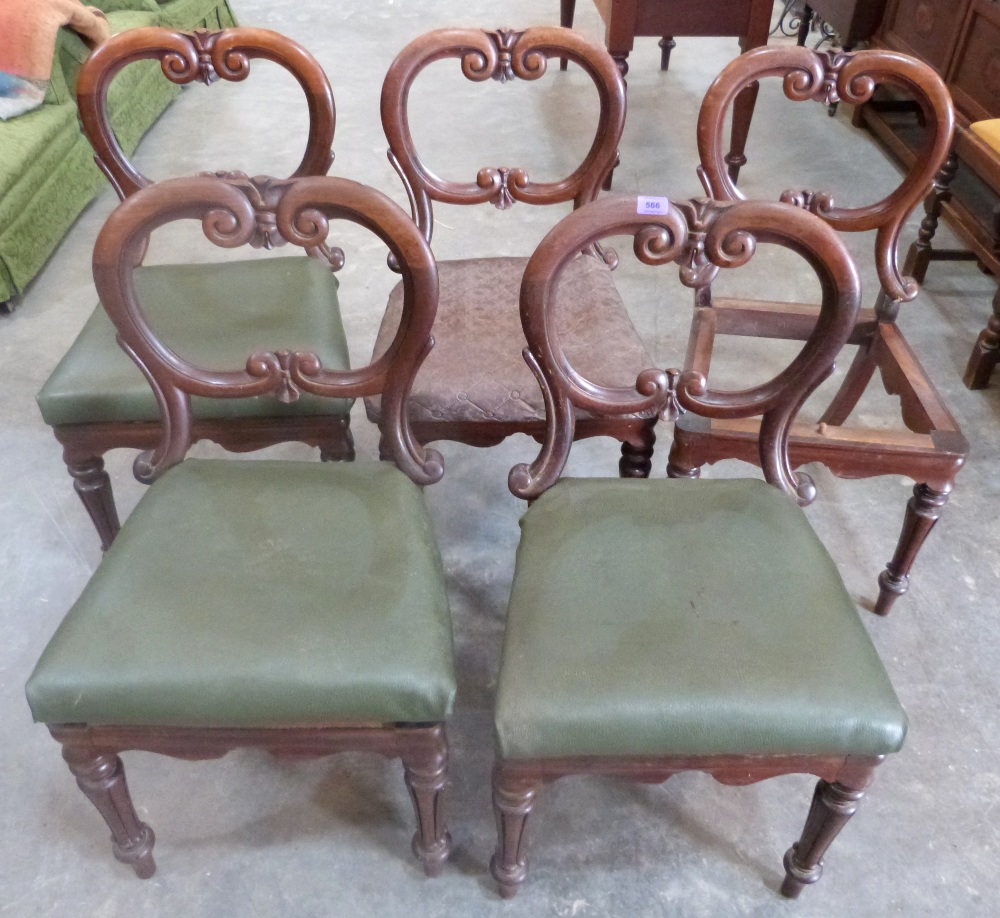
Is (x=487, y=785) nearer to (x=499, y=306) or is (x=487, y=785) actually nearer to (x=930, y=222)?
(x=499, y=306)

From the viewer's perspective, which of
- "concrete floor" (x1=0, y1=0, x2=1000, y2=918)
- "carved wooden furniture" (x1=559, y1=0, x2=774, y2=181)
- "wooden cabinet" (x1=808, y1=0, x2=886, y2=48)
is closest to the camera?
"concrete floor" (x1=0, y1=0, x2=1000, y2=918)

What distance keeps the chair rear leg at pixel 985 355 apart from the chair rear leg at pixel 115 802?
76.1 inches

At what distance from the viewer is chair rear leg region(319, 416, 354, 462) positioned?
1325 millimetres

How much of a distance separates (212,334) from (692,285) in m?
0.79

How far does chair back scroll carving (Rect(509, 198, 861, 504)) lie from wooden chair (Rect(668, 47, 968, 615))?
0.51 ft

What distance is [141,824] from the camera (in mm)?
1112

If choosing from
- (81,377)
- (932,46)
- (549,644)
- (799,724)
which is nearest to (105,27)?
(81,377)

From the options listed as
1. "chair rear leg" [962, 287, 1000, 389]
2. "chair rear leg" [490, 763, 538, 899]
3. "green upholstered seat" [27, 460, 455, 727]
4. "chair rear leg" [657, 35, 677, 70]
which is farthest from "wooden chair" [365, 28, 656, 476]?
"chair rear leg" [657, 35, 677, 70]

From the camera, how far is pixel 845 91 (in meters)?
1.29

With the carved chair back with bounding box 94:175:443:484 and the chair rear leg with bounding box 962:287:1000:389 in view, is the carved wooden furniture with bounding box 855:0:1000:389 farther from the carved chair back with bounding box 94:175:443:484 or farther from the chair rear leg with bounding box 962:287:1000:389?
the carved chair back with bounding box 94:175:443:484

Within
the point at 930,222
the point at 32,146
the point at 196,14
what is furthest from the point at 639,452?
the point at 196,14

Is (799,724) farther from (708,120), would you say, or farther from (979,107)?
(979,107)

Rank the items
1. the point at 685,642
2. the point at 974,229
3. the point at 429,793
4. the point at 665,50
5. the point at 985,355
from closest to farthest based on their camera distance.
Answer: the point at 685,642 < the point at 429,793 < the point at 985,355 < the point at 974,229 < the point at 665,50

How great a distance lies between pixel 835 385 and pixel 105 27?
2.63 metres
